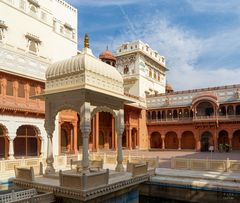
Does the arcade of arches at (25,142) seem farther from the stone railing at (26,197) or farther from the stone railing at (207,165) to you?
the stone railing at (26,197)

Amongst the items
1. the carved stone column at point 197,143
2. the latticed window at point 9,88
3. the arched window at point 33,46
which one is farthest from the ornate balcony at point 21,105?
the carved stone column at point 197,143

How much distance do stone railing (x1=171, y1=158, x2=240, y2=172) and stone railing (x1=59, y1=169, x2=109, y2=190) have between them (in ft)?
24.2

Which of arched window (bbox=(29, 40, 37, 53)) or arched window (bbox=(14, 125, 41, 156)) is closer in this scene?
arched window (bbox=(14, 125, 41, 156))

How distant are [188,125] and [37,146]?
20190 mm

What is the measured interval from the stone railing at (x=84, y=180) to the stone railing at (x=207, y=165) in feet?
24.2

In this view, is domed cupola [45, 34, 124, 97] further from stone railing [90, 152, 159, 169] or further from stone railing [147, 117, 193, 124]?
stone railing [147, 117, 193, 124]

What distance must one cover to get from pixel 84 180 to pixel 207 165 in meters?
8.71

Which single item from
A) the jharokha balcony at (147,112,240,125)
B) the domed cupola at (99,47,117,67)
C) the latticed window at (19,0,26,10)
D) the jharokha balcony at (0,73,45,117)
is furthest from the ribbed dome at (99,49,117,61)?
the jharokha balcony at (0,73,45,117)

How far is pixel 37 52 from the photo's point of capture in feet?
76.6

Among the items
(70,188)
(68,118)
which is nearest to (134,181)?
(70,188)

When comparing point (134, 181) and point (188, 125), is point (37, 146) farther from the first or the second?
point (188, 125)

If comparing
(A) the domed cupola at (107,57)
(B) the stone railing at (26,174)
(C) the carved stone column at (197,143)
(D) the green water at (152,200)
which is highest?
(A) the domed cupola at (107,57)

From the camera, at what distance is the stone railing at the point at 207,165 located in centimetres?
1424

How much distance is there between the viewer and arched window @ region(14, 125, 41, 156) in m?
21.9
